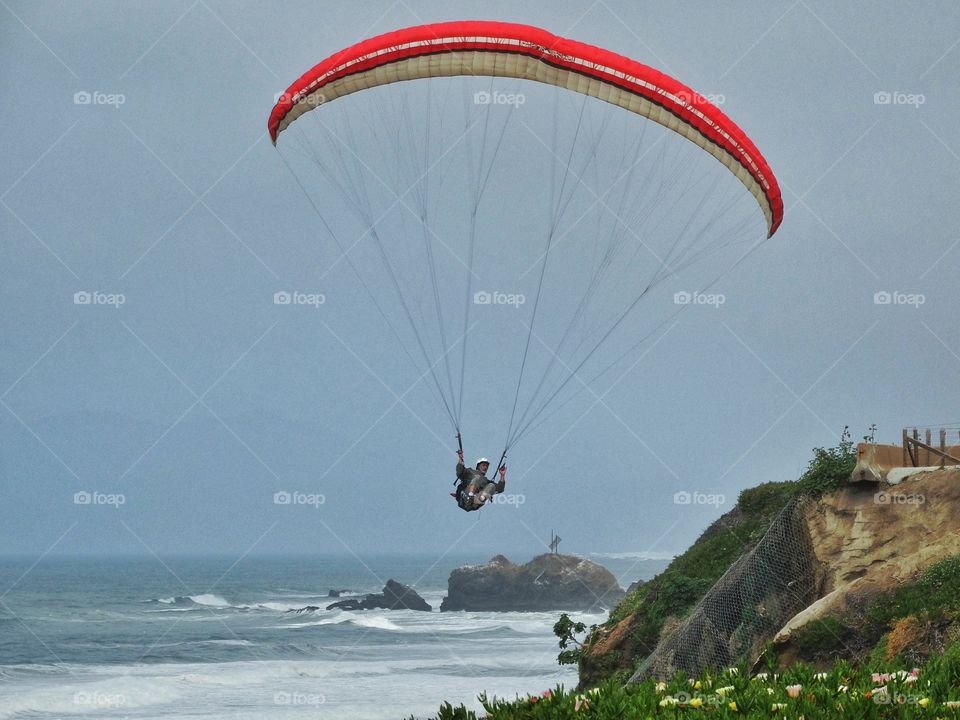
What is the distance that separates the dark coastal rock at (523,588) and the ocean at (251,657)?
200 cm

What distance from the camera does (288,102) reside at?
18828mm

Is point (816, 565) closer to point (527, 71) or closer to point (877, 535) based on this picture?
point (877, 535)

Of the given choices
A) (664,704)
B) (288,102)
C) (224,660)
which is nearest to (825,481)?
(664,704)

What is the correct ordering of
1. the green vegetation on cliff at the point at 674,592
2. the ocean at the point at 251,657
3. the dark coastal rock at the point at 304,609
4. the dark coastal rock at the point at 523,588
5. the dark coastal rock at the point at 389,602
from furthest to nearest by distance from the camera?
the dark coastal rock at the point at 523,588 → the dark coastal rock at the point at 389,602 → the dark coastal rock at the point at 304,609 → the ocean at the point at 251,657 → the green vegetation on cliff at the point at 674,592

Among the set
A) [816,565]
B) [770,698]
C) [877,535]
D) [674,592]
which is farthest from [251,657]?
[770,698]

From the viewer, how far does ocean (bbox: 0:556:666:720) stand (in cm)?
3966

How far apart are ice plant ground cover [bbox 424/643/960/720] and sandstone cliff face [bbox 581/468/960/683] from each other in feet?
22.2

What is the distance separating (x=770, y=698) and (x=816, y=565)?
9.50 m

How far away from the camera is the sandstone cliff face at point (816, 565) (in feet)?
56.7

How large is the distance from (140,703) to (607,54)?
33.5 meters

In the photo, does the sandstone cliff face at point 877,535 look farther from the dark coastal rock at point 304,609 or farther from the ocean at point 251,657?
the dark coastal rock at point 304,609

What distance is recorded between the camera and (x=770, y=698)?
9531 mm

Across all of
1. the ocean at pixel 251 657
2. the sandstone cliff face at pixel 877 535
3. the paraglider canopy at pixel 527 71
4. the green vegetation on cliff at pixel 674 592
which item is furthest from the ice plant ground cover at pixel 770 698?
the ocean at pixel 251 657

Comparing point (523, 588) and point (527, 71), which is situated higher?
point (527, 71)
